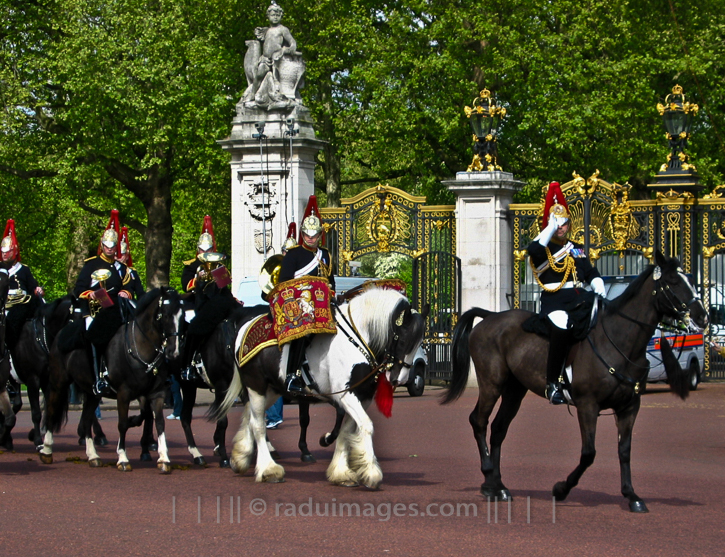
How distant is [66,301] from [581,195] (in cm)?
1085

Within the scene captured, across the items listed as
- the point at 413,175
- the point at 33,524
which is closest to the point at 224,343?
the point at 33,524

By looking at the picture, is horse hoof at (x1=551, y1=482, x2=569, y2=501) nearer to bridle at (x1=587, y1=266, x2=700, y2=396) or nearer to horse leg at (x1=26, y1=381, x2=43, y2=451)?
bridle at (x1=587, y1=266, x2=700, y2=396)

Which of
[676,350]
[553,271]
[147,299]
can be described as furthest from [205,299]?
[676,350]

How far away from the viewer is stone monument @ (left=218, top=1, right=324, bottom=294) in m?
20.7

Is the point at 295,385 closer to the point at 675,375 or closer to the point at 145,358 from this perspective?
the point at 145,358

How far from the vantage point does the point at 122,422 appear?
35.1 feet

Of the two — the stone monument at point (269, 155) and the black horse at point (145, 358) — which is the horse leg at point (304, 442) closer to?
the black horse at point (145, 358)

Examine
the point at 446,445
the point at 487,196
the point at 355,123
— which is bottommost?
the point at 446,445

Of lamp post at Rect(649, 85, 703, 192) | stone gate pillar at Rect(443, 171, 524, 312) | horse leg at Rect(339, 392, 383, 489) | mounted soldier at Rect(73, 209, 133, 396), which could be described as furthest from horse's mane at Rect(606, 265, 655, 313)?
lamp post at Rect(649, 85, 703, 192)

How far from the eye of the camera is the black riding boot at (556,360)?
8844 mm

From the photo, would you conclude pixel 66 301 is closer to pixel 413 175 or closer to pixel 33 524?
pixel 33 524

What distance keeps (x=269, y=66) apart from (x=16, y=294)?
9.33 metres

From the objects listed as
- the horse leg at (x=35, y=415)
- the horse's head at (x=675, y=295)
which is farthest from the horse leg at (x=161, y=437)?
the horse's head at (x=675, y=295)

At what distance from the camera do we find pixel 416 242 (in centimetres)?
2142
